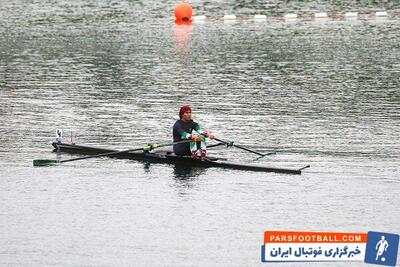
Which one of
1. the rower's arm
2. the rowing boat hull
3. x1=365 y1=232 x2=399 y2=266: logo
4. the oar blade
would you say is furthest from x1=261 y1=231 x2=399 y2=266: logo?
the oar blade

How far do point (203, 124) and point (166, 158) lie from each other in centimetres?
866

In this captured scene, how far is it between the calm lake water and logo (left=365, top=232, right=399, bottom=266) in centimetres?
137

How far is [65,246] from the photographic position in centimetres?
2867

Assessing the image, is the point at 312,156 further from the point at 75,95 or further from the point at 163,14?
the point at 163,14

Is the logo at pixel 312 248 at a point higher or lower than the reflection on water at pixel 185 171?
lower

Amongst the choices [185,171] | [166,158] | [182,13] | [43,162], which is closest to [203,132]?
[185,171]

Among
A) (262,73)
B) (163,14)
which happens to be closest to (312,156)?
(262,73)

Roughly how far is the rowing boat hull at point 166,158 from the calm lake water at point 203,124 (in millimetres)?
264

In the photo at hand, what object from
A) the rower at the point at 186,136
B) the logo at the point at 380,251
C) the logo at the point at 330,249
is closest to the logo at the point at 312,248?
the logo at the point at 330,249

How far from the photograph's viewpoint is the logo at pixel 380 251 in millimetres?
25031

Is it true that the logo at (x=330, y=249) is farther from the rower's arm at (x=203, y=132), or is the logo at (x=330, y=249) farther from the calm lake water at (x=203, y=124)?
the rower's arm at (x=203, y=132)

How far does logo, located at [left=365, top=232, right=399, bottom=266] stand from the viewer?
25031 millimetres

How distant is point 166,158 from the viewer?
37.2 meters

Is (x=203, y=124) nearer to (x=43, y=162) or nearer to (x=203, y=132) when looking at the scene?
(x=203, y=132)
